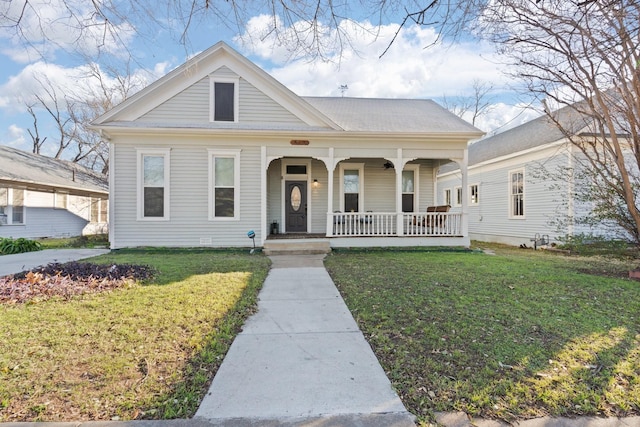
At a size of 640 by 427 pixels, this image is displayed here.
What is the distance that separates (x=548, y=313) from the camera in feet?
13.7

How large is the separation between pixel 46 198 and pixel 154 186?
10030 mm

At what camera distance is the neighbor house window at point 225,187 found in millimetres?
10383

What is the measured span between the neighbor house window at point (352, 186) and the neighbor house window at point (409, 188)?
1.70 metres

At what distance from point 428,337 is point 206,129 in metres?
8.73

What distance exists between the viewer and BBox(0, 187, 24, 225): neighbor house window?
14.0m

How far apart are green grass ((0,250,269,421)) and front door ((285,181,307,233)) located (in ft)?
22.6

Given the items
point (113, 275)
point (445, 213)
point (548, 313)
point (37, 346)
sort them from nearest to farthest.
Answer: point (37, 346) < point (548, 313) < point (113, 275) < point (445, 213)

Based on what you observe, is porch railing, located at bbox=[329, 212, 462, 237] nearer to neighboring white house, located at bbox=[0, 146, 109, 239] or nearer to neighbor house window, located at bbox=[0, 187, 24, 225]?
neighboring white house, located at bbox=[0, 146, 109, 239]

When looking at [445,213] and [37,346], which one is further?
[445,213]

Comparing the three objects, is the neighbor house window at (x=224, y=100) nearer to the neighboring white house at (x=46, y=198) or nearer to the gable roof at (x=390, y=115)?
the gable roof at (x=390, y=115)

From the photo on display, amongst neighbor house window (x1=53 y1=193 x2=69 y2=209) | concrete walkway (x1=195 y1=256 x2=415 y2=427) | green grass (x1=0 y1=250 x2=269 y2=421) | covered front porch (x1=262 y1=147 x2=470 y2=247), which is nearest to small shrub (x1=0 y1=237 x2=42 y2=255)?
neighbor house window (x1=53 y1=193 x2=69 y2=209)

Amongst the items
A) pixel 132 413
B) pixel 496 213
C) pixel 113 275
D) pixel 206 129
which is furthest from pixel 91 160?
pixel 132 413

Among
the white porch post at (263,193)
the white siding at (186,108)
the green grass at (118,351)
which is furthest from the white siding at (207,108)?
the green grass at (118,351)

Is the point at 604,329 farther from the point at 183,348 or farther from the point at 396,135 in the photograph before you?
the point at 396,135
